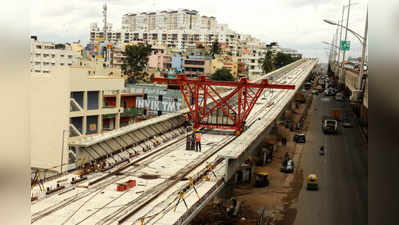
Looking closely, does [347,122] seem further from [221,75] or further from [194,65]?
[194,65]

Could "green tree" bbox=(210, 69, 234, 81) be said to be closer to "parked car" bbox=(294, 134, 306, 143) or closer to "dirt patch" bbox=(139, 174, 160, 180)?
"parked car" bbox=(294, 134, 306, 143)

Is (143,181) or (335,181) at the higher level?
(143,181)

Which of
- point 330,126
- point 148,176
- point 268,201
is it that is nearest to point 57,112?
point 148,176

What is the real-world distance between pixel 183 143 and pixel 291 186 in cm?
765

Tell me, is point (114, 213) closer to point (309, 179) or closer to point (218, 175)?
point (218, 175)

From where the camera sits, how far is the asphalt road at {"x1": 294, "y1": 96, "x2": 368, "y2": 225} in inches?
809

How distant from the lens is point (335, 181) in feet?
89.8

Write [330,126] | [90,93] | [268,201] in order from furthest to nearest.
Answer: [330,126], [90,93], [268,201]

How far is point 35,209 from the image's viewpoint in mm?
11984

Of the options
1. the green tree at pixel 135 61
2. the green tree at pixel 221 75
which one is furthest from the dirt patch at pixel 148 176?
the green tree at pixel 221 75

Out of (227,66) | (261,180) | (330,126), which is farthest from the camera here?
(227,66)

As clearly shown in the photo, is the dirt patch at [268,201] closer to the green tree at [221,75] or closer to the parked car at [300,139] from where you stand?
the parked car at [300,139]

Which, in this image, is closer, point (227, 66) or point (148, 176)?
point (148, 176)
